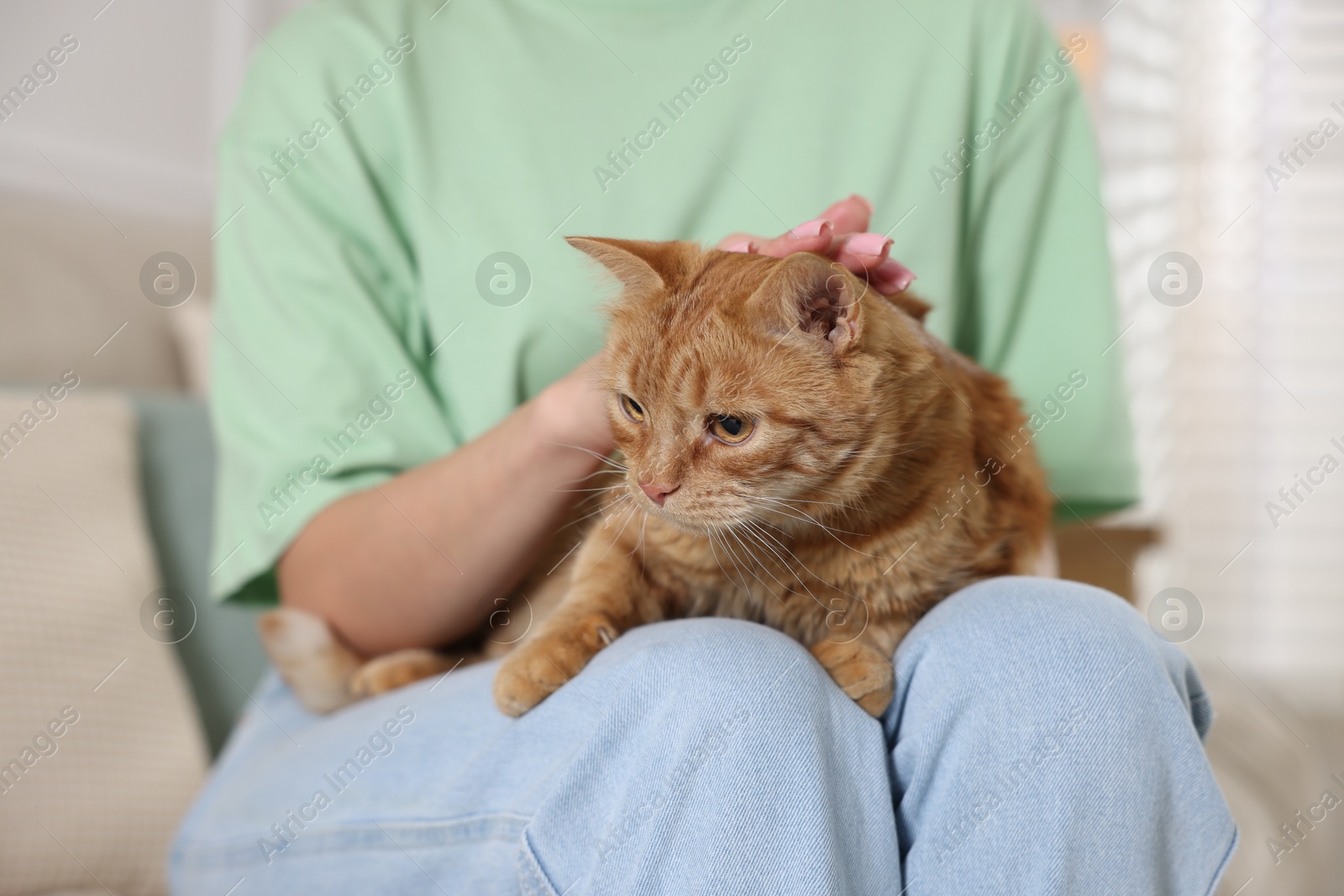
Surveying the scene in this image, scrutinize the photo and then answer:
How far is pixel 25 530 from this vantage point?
1.31m

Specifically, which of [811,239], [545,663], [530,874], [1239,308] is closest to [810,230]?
[811,239]

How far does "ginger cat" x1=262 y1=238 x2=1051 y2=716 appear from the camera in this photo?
854mm

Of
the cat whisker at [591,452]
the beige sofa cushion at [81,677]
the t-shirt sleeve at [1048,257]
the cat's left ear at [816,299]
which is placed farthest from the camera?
the t-shirt sleeve at [1048,257]

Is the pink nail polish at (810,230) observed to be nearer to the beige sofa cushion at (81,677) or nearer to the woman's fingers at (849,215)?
the woman's fingers at (849,215)

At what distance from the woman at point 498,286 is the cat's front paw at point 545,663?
0.9 inches

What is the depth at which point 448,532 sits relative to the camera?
1.11 metres

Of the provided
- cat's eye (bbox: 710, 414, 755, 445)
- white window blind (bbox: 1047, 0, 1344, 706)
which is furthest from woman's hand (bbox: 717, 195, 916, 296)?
white window blind (bbox: 1047, 0, 1344, 706)

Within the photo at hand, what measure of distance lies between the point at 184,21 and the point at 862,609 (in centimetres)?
235

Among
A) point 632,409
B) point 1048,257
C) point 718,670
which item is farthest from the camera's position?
point 1048,257

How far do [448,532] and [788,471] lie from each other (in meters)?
0.44

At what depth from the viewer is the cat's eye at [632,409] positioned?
3.11 ft

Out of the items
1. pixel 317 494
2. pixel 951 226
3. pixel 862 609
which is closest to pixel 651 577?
pixel 862 609

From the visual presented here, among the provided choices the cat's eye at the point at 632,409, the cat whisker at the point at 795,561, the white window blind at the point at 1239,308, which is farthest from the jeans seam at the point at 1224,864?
the white window blind at the point at 1239,308

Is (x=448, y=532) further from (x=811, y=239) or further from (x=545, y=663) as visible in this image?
(x=811, y=239)
